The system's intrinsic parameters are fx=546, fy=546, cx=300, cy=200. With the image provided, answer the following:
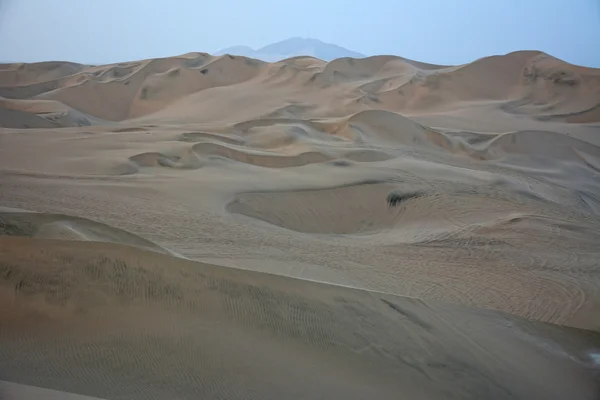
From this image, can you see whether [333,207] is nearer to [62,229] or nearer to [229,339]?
[62,229]

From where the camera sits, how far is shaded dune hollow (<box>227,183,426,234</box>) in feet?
12.3

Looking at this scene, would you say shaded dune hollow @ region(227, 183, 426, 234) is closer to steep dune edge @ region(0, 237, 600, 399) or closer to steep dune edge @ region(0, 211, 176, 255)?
steep dune edge @ region(0, 211, 176, 255)

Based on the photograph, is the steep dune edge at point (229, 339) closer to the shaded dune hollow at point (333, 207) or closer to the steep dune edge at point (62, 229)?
the steep dune edge at point (62, 229)

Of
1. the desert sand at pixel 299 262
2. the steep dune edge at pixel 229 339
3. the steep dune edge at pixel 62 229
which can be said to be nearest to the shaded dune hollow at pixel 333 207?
the desert sand at pixel 299 262

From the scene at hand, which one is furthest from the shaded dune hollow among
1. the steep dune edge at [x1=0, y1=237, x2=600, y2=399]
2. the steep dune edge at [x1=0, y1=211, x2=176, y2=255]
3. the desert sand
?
the steep dune edge at [x1=0, y1=237, x2=600, y2=399]

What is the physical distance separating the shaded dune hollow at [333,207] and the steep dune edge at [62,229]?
137 centimetres

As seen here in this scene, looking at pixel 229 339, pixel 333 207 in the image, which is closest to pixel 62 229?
pixel 229 339

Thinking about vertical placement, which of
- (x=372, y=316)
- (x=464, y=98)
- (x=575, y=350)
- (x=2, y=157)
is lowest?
(x=575, y=350)

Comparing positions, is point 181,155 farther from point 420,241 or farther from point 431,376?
point 431,376

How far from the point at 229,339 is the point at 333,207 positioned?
2500 millimetres

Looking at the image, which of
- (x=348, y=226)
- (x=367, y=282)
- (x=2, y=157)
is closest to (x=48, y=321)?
(x=367, y=282)

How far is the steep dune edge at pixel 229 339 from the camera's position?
144cm

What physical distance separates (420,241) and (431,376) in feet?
5.54

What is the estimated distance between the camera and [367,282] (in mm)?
2562
